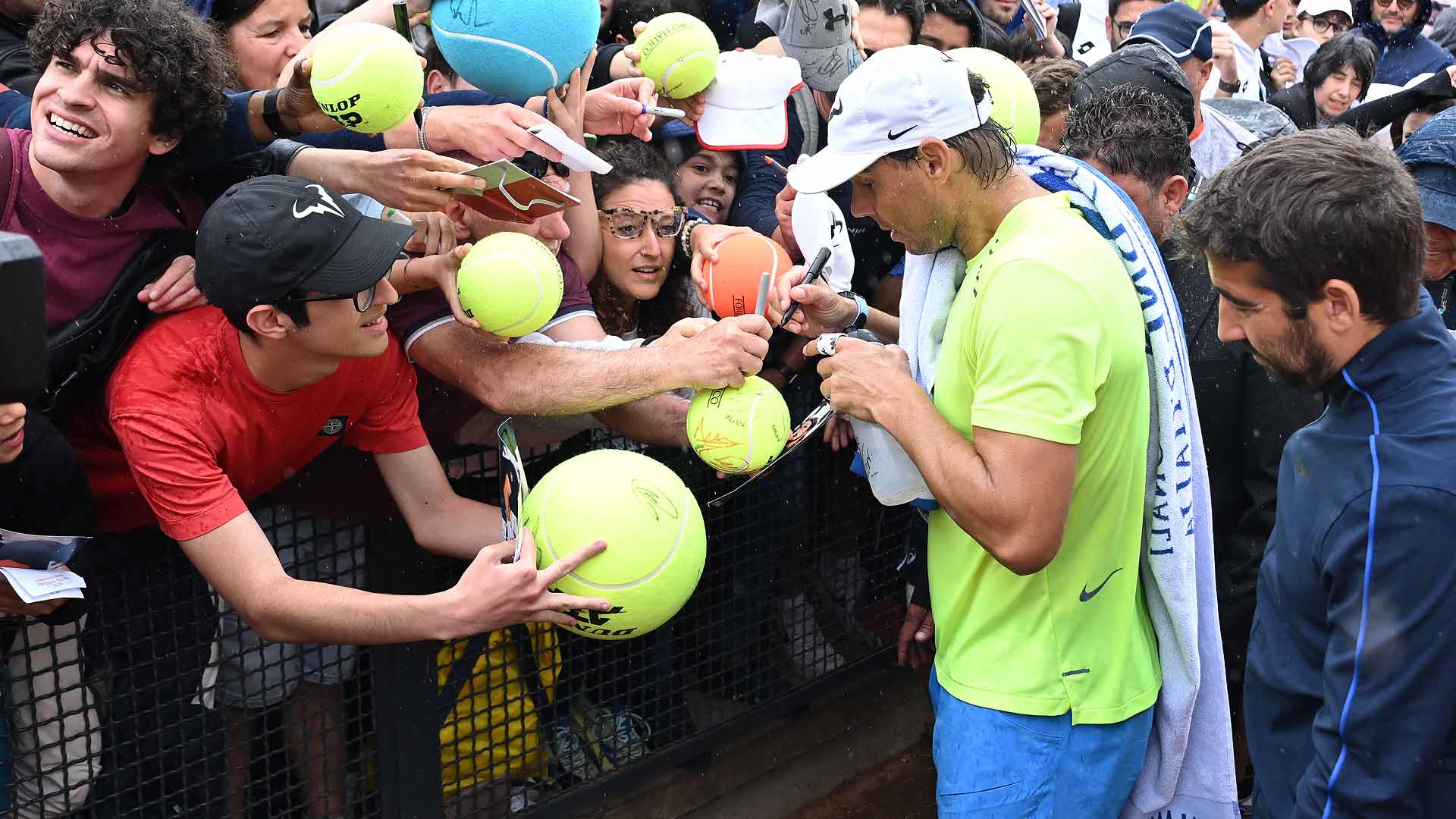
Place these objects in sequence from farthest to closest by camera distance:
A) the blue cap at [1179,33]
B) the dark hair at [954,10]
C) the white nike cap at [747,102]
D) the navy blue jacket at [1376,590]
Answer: the dark hair at [954,10]
the blue cap at [1179,33]
the white nike cap at [747,102]
the navy blue jacket at [1376,590]

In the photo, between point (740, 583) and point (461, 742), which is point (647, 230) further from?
point (461, 742)

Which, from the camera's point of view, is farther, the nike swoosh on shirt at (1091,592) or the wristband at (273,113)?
the wristband at (273,113)

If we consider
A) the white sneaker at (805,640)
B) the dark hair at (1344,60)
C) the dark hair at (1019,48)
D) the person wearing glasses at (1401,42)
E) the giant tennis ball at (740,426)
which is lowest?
the white sneaker at (805,640)

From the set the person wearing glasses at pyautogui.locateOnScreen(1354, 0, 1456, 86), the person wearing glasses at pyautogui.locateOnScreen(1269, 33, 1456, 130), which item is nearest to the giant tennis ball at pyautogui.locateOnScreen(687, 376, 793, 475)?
the person wearing glasses at pyautogui.locateOnScreen(1269, 33, 1456, 130)

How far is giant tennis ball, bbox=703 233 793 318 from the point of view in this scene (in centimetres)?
320

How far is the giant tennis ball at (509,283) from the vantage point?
8.71 ft

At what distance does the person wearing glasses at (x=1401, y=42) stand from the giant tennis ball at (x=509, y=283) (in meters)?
7.32

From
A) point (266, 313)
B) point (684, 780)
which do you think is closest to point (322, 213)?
point (266, 313)

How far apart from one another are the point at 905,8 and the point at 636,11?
1.03 m

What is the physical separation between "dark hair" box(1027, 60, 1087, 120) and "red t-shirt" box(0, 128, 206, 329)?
9.90 ft

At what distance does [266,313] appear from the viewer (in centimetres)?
253

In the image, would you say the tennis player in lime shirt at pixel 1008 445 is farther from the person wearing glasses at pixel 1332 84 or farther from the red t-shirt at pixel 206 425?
the person wearing glasses at pixel 1332 84

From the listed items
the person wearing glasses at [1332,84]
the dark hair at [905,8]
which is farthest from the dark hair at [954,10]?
the person wearing glasses at [1332,84]

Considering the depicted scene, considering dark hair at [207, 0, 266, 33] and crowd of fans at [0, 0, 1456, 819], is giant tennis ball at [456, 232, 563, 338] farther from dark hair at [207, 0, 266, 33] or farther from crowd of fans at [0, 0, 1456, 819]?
dark hair at [207, 0, 266, 33]
